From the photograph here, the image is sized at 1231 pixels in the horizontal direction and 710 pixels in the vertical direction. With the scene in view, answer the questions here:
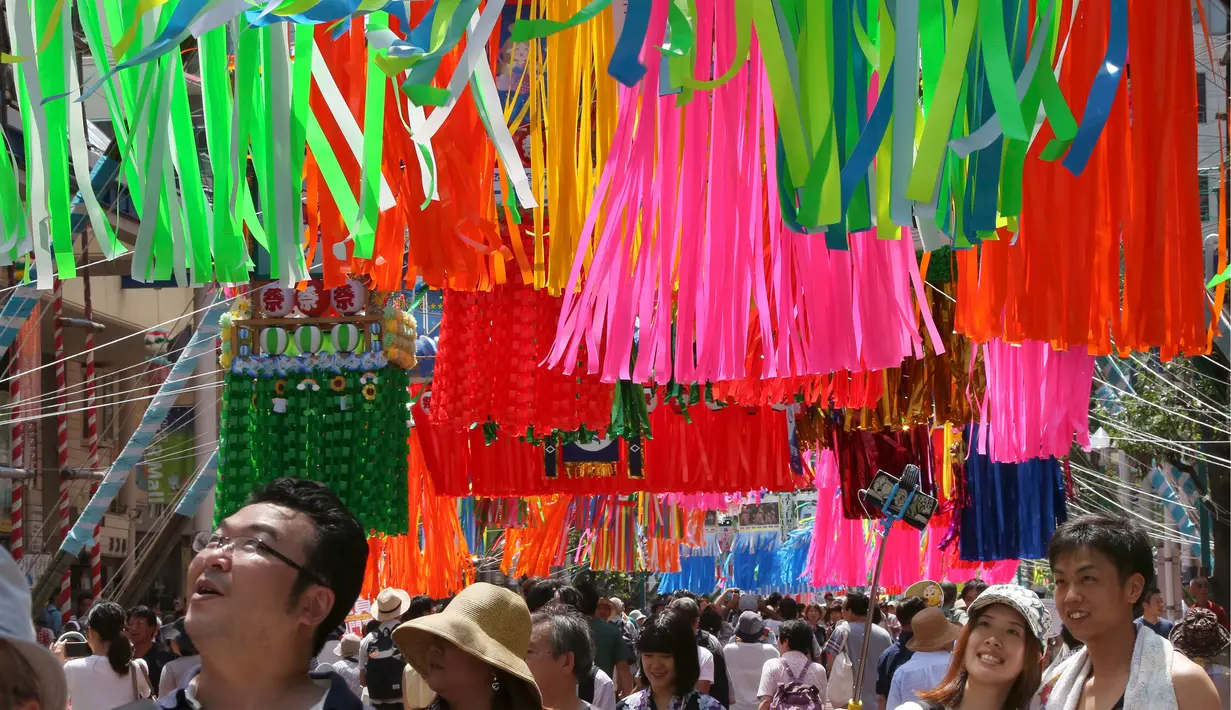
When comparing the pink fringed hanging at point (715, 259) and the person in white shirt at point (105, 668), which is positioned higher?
the pink fringed hanging at point (715, 259)

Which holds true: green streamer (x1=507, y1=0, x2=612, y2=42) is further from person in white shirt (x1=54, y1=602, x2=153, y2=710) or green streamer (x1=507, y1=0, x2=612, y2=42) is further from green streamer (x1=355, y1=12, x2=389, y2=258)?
person in white shirt (x1=54, y1=602, x2=153, y2=710)

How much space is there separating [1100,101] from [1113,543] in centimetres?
106

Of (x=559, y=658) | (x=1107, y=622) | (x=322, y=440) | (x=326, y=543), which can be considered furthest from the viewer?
(x=322, y=440)

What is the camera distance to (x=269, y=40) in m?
2.07

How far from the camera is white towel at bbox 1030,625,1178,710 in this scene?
2.46m

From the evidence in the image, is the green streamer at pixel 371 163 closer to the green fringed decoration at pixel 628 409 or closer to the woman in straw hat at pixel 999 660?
the woman in straw hat at pixel 999 660

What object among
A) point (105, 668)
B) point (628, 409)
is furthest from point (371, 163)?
point (105, 668)

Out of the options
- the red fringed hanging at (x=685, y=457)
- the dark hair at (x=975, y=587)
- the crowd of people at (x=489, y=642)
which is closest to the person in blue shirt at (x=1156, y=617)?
the red fringed hanging at (x=685, y=457)

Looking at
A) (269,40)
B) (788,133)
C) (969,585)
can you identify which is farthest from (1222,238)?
(969,585)

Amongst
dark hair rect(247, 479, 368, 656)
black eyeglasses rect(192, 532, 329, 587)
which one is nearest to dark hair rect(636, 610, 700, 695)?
dark hair rect(247, 479, 368, 656)

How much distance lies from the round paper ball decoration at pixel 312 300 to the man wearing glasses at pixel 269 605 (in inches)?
119

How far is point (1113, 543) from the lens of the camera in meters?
2.62

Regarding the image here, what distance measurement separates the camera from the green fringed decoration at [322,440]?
4539mm

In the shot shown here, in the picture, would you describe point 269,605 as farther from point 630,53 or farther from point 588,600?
point 588,600
